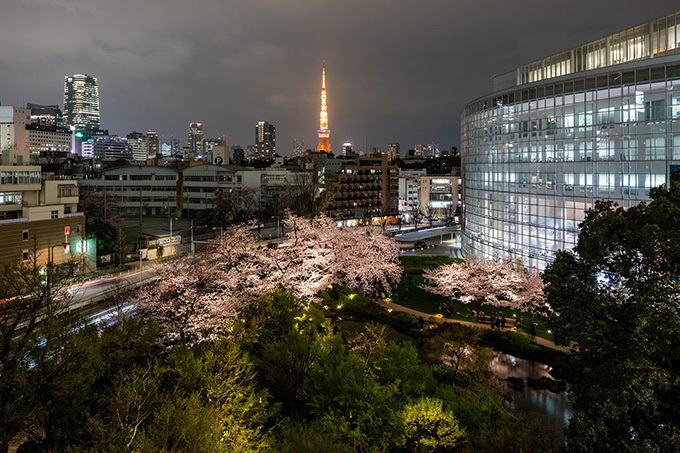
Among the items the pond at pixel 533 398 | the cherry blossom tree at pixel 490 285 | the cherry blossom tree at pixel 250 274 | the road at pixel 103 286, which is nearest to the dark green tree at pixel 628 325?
the pond at pixel 533 398

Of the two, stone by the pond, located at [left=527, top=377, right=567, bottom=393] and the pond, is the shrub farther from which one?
stone by the pond, located at [left=527, top=377, right=567, bottom=393]

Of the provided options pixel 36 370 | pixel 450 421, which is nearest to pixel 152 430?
pixel 36 370

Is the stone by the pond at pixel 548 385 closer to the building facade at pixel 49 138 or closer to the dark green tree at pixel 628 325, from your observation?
the dark green tree at pixel 628 325

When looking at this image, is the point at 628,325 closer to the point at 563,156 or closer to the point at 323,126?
the point at 563,156

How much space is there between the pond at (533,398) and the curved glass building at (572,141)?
16.6m

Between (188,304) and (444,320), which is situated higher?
(188,304)

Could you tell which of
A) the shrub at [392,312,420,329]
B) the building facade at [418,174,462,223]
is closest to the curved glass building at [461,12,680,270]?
the shrub at [392,312,420,329]

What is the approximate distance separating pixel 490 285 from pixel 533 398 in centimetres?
1339

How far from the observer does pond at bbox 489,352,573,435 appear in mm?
21469

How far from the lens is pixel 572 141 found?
130 ft

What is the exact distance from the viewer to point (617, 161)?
36.2 meters

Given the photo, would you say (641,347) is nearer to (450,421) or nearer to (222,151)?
(450,421)

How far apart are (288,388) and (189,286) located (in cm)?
894

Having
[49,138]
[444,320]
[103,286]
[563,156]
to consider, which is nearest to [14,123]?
[49,138]
